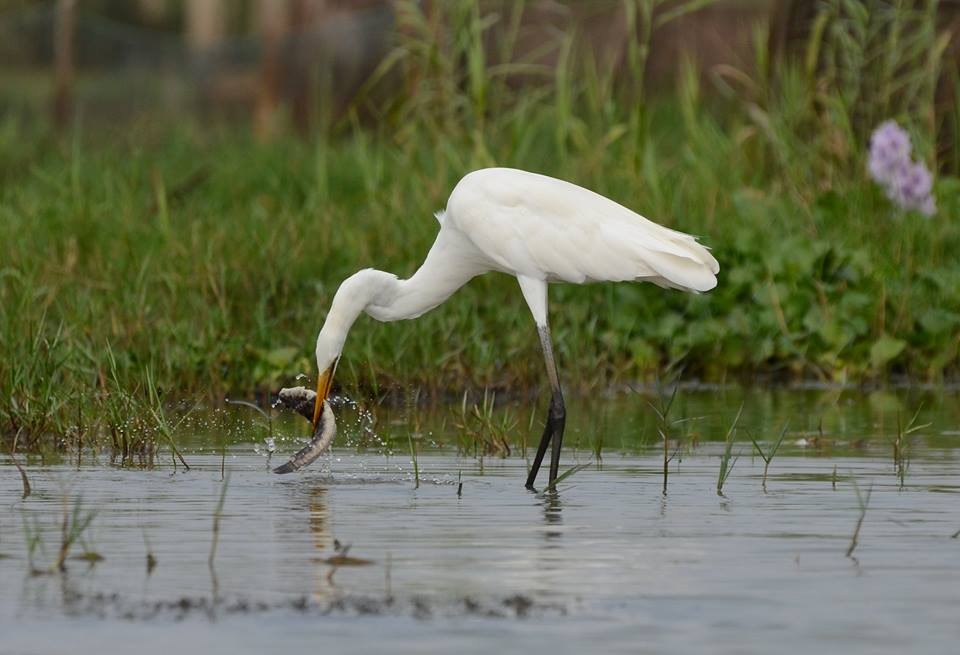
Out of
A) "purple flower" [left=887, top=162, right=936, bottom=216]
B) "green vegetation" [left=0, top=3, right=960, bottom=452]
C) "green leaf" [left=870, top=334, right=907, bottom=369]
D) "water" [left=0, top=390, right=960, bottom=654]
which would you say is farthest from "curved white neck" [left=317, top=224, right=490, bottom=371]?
"purple flower" [left=887, top=162, right=936, bottom=216]

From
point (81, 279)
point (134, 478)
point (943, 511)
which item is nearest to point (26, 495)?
point (134, 478)

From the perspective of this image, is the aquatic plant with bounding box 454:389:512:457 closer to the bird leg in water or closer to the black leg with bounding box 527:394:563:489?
the black leg with bounding box 527:394:563:489

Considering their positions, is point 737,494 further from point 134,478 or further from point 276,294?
point 276,294

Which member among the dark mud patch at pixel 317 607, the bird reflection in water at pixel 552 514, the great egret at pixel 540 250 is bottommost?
the dark mud patch at pixel 317 607

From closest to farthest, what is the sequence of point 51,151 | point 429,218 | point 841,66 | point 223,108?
point 429,218, point 841,66, point 51,151, point 223,108

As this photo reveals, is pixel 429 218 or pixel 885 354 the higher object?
pixel 429 218

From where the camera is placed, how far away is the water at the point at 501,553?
15.8 ft

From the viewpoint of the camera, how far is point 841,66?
1477 centimetres

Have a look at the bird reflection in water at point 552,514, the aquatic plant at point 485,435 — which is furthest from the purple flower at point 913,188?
the bird reflection in water at point 552,514

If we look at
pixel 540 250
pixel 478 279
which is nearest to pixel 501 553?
pixel 540 250

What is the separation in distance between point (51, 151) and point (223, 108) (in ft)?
29.2

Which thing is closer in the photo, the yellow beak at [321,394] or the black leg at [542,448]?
the black leg at [542,448]

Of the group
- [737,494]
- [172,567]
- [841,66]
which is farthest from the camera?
[841,66]

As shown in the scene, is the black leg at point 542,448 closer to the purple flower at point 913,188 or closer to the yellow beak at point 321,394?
the yellow beak at point 321,394
